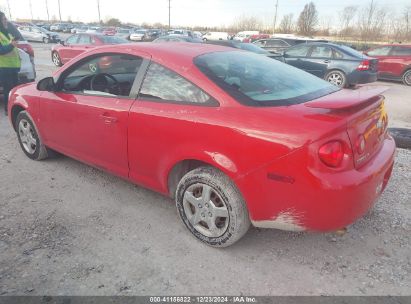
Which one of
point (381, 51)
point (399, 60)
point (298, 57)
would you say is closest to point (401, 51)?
point (399, 60)

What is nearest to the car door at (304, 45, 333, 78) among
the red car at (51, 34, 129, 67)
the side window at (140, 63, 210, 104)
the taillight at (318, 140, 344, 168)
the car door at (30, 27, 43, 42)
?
the red car at (51, 34, 129, 67)

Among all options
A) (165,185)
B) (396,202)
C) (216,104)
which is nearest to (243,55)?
(216,104)

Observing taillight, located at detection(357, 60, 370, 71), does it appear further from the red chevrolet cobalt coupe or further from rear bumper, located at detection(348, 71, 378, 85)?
the red chevrolet cobalt coupe

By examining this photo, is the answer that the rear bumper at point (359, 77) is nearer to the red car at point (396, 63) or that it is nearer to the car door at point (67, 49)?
the red car at point (396, 63)

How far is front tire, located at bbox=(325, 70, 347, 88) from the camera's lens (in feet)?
36.2

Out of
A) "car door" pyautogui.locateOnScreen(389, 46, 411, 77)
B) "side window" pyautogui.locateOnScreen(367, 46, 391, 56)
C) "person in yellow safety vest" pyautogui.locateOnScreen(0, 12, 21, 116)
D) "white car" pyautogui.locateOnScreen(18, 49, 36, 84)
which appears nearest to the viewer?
"person in yellow safety vest" pyautogui.locateOnScreen(0, 12, 21, 116)

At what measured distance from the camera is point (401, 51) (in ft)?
43.9

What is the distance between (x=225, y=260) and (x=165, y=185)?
816 mm

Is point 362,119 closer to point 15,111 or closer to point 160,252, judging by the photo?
point 160,252

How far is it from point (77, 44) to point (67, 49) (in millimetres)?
497

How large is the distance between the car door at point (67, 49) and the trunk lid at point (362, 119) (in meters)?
14.5

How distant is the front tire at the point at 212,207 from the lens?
2629 millimetres

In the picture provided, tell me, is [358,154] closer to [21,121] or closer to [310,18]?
[21,121]

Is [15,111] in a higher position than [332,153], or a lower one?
lower
